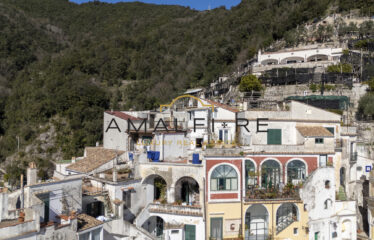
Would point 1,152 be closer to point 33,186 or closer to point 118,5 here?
point 33,186

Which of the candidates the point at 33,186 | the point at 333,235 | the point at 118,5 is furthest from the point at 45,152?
the point at 118,5

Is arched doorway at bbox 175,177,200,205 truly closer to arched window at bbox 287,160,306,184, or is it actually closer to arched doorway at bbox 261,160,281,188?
arched doorway at bbox 261,160,281,188

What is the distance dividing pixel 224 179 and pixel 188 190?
12.6ft

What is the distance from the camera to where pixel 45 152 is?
199 feet

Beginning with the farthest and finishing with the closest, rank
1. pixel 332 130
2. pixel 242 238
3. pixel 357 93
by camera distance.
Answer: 1. pixel 357 93
2. pixel 332 130
3. pixel 242 238

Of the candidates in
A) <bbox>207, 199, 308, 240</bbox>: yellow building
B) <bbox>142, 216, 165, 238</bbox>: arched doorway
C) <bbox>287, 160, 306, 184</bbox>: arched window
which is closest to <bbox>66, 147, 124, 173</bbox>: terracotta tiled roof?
<bbox>142, 216, 165, 238</bbox>: arched doorway

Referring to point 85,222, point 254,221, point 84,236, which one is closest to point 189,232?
point 254,221

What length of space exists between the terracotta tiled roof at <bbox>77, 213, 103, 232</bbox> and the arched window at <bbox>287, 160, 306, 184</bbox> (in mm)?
12183

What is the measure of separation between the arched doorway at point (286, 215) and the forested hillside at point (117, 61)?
39740 mm

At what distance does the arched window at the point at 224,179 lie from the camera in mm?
22281

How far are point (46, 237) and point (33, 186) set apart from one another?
263 cm

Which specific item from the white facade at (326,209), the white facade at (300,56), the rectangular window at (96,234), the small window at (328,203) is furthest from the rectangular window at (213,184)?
the white facade at (300,56)

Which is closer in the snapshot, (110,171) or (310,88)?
(110,171)

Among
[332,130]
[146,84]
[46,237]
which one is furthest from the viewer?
[146,84]
